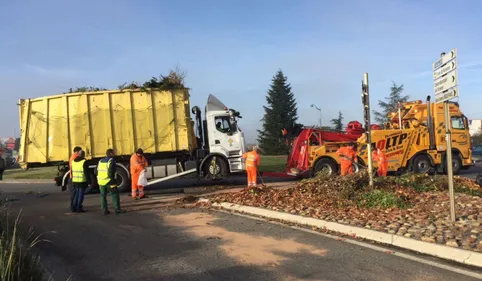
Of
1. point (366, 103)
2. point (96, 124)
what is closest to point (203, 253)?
point (366, 103)

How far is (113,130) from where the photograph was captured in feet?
45.3

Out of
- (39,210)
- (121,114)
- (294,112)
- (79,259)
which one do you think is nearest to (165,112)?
(121,114)

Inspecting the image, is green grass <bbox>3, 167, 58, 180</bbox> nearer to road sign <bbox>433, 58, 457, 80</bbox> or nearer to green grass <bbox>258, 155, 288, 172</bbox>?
green grass <bbox>258, 155, 288, 172</bbox>

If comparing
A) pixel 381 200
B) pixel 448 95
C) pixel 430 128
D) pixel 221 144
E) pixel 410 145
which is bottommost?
pixel 381 200

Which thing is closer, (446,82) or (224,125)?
(446,82)

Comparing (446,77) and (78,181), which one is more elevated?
(446,77)

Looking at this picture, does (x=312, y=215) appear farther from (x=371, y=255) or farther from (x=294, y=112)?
(x=294, y=112)

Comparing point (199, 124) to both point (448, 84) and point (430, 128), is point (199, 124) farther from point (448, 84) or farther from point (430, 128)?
point (448, 84)

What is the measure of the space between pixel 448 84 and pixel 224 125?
349 inches

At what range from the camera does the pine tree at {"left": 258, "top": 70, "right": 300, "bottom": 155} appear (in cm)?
5078

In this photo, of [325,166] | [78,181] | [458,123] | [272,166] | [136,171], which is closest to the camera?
[78,181]

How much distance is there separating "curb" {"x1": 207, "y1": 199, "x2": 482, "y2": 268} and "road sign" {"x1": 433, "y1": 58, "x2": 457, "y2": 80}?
2990 millimetres

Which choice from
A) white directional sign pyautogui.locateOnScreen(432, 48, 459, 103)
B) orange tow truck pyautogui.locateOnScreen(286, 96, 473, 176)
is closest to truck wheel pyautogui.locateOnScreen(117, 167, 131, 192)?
orange tow truck pyautogui.locateOnScreen(286, 96, 473, 176)

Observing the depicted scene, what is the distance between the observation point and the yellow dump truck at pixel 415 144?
15805mm
